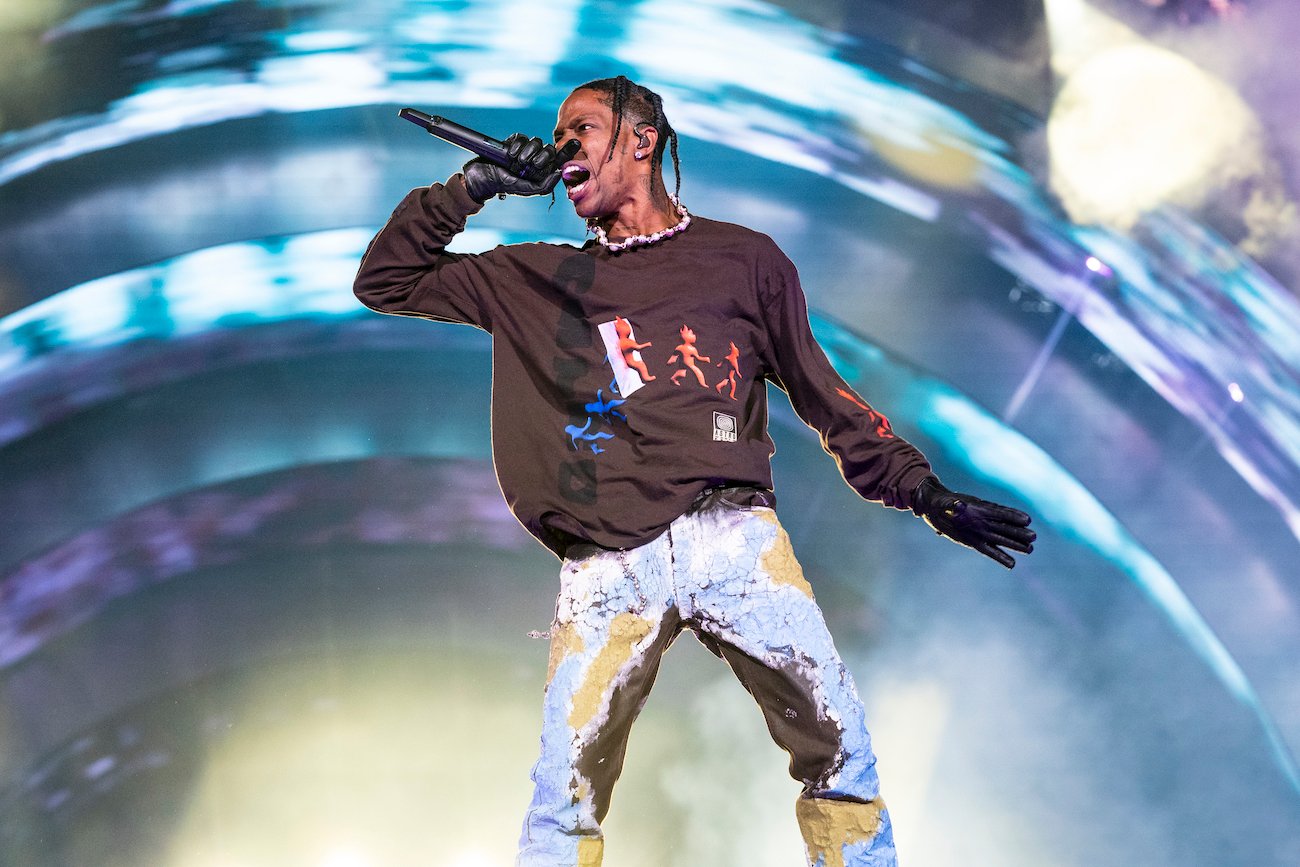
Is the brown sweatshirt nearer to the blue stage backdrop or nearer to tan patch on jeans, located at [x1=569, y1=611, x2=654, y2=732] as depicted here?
tan patch on jeans, located at [x1=569, y1=611, x2=654, y2=732]

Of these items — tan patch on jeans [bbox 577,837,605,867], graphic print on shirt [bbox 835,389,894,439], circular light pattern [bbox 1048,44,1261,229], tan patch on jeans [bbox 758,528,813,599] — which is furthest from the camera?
circular light pattern [bbox 1048,44,1261,229]

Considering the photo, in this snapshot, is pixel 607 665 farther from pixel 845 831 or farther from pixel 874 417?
pixel 874 417

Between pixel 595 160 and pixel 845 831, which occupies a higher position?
pixel 595 160

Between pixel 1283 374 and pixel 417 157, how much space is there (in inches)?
68.8

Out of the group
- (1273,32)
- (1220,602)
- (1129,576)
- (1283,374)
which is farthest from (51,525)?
(1273,32)

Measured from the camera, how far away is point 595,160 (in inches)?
65.9

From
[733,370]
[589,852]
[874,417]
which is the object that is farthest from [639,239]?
[589,852]

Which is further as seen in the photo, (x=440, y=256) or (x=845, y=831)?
(x=440, y=256)

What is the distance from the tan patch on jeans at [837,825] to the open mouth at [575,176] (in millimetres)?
864

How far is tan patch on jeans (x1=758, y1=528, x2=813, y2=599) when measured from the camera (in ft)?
4.86

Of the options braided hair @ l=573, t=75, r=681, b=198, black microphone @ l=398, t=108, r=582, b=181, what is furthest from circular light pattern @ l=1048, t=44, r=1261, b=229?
black microphone @ l=398, t=108, r=582, b=181

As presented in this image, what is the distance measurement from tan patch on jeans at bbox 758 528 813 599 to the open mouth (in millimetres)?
553

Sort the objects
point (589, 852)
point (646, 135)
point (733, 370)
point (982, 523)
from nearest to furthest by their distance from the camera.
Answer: point (589, 852), point (982, 523), point (733, 370), point (646, 135)

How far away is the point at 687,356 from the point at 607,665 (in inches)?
16.2
